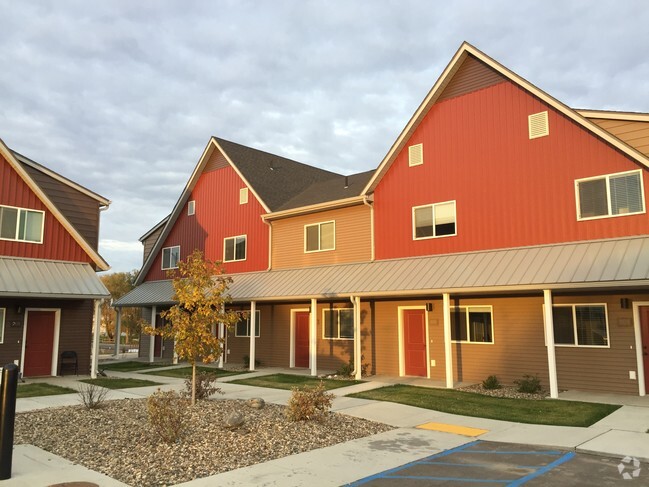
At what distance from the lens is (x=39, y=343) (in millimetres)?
19672

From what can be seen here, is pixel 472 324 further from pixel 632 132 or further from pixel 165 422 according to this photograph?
pixel 165 422

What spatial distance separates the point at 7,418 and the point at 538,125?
51.6 ft

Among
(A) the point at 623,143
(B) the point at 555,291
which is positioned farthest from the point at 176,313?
(A) the point at 623,143

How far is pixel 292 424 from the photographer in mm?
10375

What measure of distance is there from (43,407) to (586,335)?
14.6m

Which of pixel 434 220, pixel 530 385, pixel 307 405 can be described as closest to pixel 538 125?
pixel 434 220

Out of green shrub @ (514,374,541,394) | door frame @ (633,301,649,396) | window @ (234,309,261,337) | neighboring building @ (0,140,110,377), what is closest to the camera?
door frame @ (633,301,649,396)

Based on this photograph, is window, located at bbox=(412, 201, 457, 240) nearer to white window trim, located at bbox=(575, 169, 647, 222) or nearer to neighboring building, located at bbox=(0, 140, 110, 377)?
white window trim, located at bbox=(575, 169, 647, 222)

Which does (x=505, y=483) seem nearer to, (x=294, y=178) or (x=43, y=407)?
(x=43, y=407)

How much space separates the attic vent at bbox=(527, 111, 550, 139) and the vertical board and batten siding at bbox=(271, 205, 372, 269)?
6667mm

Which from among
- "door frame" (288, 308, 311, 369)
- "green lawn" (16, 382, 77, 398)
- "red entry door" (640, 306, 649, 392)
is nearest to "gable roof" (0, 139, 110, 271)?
"green lawn" (16, 382, 77, 398)

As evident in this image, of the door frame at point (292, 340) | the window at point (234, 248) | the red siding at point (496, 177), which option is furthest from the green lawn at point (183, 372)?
the red siding at point (496, 177)

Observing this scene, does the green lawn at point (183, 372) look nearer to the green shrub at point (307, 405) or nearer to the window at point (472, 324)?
the window at point (472, 324)

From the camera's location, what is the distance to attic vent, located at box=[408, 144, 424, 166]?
1917 centimetres
